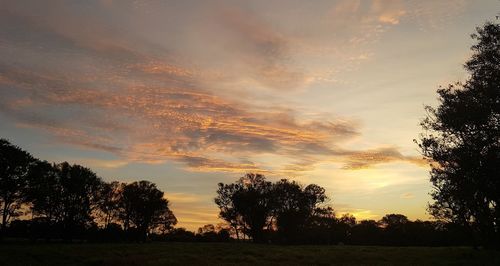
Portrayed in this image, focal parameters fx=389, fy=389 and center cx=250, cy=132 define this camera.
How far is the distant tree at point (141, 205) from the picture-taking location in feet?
387

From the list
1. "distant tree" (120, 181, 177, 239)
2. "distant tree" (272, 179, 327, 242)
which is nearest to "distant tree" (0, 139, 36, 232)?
"distant tree" (120, 181, 177, 239)

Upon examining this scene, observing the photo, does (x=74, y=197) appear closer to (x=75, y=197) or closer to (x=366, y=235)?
(x=75, y=197)

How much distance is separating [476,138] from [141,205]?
10291 cm

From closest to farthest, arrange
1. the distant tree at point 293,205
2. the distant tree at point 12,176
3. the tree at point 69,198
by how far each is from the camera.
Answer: the distant tree at point 12,176
the tree at point 69,198
the distant tree at point 293,205

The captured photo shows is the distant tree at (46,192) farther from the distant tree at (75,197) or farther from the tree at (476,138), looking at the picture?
the tree at (476,138)

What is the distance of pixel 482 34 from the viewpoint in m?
28.4

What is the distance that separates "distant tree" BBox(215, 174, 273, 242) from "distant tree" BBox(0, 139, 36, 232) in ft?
180

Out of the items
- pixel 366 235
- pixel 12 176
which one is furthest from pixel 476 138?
pixel 366 235

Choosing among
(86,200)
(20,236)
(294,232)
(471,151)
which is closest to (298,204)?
(294,232)

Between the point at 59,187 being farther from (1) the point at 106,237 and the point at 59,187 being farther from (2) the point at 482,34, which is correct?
(2) the point at 482,34

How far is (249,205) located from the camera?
115812mm

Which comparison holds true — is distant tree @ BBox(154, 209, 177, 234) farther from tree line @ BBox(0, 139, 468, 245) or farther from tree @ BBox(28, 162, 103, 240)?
tree @ BBox(28, 162, 103, 240)

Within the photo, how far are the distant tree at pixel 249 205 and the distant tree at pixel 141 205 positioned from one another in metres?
18.7

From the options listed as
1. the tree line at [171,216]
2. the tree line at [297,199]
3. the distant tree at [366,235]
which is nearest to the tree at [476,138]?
the tree line at [297,199]
